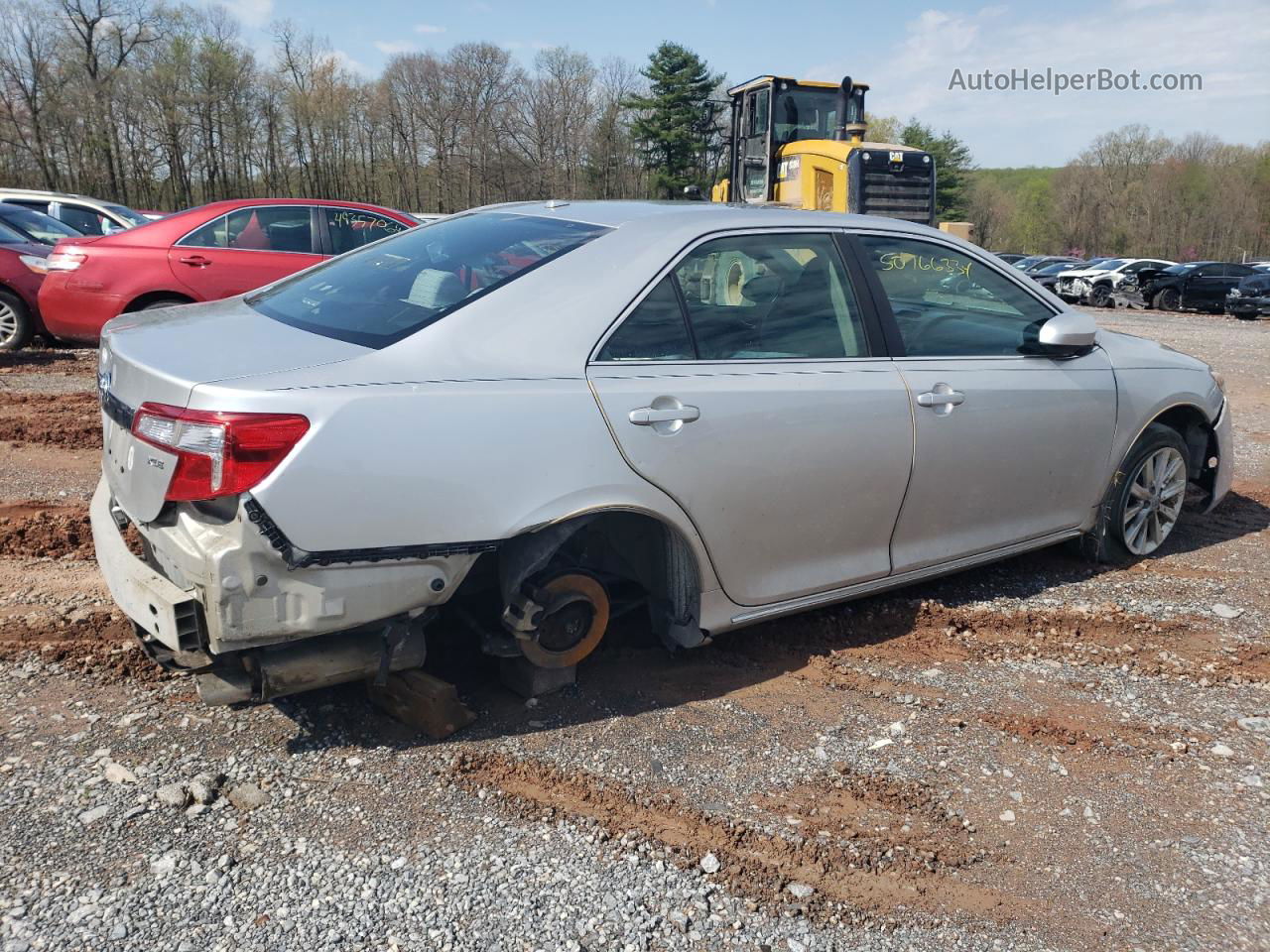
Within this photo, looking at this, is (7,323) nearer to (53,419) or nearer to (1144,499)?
(53,419)

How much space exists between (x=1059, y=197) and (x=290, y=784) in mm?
87790

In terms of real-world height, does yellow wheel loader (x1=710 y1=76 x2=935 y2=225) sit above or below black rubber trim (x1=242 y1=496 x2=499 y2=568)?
above

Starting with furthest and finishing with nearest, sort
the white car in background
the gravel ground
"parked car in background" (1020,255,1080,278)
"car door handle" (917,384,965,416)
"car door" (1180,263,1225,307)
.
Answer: "parked car in background" (1020,255,1080,278) < the white car in background < "car door" (1180,263,1225,307) < "car door handle" (917,384,965,416) < the gravel ground

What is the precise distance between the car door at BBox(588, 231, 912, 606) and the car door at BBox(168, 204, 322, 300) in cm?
654

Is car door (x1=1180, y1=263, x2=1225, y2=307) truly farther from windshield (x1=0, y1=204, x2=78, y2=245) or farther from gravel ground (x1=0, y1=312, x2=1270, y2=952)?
windshield (x1=0, y1=204, x2=78, y2=245)

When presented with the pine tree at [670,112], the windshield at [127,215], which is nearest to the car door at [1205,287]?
the pine tree at [670,112]

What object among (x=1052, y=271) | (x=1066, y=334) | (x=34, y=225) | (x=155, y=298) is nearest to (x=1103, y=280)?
(x=1052, y=271)

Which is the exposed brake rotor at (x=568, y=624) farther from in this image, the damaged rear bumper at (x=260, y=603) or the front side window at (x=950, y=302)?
the front side window at (x=950, y=302)

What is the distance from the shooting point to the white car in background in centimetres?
3036

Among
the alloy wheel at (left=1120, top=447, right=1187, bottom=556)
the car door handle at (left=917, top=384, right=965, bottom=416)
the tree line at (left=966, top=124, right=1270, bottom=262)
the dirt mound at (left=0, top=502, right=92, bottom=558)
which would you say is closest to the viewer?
the car door handle at (left=917, top=384, right=965, bottom=416)

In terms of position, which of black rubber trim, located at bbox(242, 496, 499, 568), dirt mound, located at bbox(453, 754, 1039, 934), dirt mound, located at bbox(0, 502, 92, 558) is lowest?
dirt mound, located at bbox(453, 754, 1039, 934)

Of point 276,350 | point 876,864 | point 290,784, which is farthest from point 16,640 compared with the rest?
point 876,864

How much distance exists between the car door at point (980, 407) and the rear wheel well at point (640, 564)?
3.26ft

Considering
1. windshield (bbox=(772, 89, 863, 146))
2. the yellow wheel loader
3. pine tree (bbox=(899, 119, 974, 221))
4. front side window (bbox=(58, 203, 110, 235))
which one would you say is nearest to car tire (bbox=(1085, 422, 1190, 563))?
the yellow wheel loader
